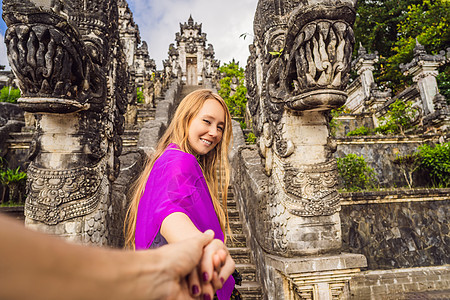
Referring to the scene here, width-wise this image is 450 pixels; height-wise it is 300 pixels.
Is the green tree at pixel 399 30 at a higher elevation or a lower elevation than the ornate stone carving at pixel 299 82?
higher

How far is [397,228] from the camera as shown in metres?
5.14

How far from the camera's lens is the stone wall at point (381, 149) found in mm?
7551

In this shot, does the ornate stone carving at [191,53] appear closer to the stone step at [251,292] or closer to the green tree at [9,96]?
the green tree at [9,96]

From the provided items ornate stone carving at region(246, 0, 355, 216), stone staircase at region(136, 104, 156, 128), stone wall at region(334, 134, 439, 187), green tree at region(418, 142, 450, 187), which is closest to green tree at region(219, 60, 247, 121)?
stone staircase at region(136, 104, 156, 128)

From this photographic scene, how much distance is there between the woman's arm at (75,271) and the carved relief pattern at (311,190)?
2665 mm

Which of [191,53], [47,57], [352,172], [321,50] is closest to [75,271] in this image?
[47,57]

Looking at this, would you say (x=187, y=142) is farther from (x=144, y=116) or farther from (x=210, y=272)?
(x=144, y=116)

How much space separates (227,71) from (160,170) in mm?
18774

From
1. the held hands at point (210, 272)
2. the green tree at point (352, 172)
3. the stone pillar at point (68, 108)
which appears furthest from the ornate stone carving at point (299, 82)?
the green tree at point (352, 172)

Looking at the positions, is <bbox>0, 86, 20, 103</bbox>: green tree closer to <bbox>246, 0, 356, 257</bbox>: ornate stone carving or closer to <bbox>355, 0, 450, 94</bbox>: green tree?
<bbox>246, 0, 356, 257</bbox>: ornate stone carving

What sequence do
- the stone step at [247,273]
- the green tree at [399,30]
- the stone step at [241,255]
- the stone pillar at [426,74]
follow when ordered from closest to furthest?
the stone step at [247,273], the stone step at [241,255], the stone pillar at [426,74], the green tree at [399,30]

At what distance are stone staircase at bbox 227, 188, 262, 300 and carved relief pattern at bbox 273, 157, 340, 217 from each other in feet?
3.16

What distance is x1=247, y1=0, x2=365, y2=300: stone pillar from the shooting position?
2.64 m

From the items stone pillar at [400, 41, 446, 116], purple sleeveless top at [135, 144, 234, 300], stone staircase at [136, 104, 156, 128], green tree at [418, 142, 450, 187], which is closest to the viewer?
purple sleeveless top at [135, 144, 234, 300]
